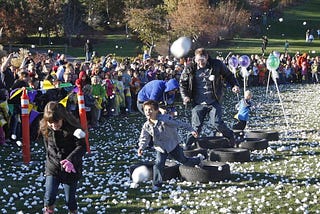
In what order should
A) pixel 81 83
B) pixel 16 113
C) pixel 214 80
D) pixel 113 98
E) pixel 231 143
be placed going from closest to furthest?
pixel 214 80 → pixel 231 143 → pixel 16 113 → pixel 81 83 → pixel 113 98

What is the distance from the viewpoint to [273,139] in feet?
45.4

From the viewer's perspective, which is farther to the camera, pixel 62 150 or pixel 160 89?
pixel 160 89

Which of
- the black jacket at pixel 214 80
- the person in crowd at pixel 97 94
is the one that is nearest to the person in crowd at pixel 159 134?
the black jacket at pixel 214 80

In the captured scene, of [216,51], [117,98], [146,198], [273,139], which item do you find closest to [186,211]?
[146,198]

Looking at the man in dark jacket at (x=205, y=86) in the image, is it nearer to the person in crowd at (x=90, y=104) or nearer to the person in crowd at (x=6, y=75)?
the person in crowd at (x=6, y=75)

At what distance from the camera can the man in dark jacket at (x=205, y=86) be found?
11.6m

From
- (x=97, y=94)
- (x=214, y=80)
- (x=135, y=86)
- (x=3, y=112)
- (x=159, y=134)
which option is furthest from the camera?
(x=135, y=86)

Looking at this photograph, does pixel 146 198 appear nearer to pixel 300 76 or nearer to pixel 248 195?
pixel 248 195

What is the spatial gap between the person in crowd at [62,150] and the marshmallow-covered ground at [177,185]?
0.96m

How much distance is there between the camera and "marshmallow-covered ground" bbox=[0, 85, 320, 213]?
7.98m

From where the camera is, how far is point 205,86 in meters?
11.6

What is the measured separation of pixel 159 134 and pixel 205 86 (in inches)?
115

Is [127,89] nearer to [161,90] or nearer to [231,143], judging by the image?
[161,90]

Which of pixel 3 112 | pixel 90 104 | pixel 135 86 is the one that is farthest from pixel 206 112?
pixel 135 86
